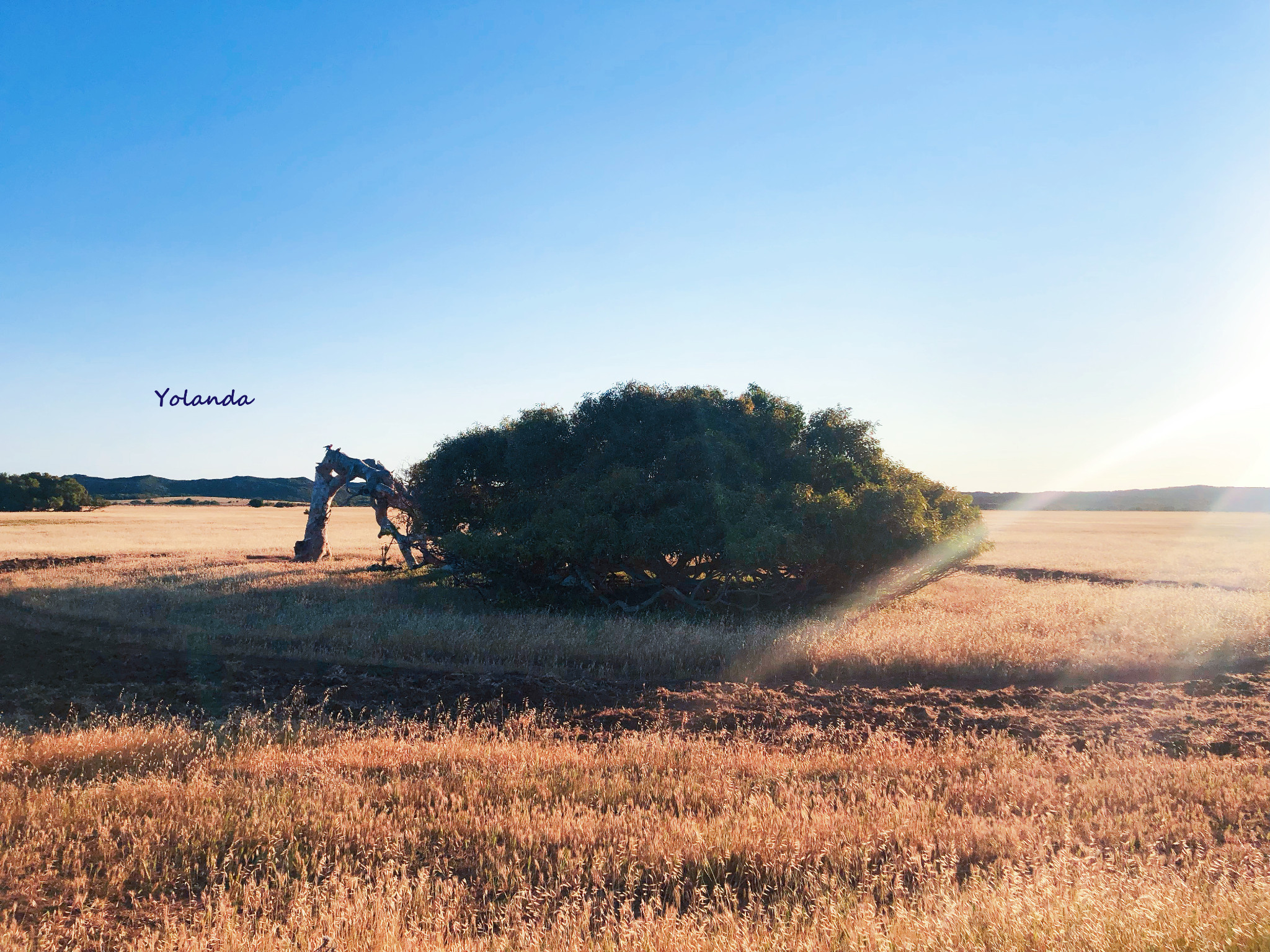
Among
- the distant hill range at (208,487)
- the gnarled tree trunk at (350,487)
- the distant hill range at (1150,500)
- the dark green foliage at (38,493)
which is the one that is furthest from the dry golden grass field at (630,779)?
the distant hill range at (208,487)

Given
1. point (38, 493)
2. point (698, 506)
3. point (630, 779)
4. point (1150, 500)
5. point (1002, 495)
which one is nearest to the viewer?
point (630, 779)

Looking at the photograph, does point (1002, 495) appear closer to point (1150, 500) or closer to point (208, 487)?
point (1150, 500)

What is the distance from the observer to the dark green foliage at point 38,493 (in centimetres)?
8069

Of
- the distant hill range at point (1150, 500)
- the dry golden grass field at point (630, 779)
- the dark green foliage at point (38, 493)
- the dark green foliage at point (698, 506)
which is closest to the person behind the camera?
the dry golden grass field at point (630, 779)

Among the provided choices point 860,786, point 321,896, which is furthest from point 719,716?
point 321,896

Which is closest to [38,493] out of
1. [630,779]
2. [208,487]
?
[208,487]

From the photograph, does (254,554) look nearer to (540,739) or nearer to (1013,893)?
(540,739)

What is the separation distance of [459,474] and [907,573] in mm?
14508

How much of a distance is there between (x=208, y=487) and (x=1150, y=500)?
531ft

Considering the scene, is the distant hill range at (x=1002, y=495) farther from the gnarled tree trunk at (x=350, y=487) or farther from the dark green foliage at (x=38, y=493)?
the gnarled tree trunk at (x=350, y=487)

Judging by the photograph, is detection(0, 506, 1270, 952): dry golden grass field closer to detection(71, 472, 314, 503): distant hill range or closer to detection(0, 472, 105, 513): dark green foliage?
detection(0, 472, 105, 513): dark green foliage

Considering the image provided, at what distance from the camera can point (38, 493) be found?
81875 mm

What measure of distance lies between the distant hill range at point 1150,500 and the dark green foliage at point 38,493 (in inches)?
4414

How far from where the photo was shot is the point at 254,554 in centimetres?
3488
